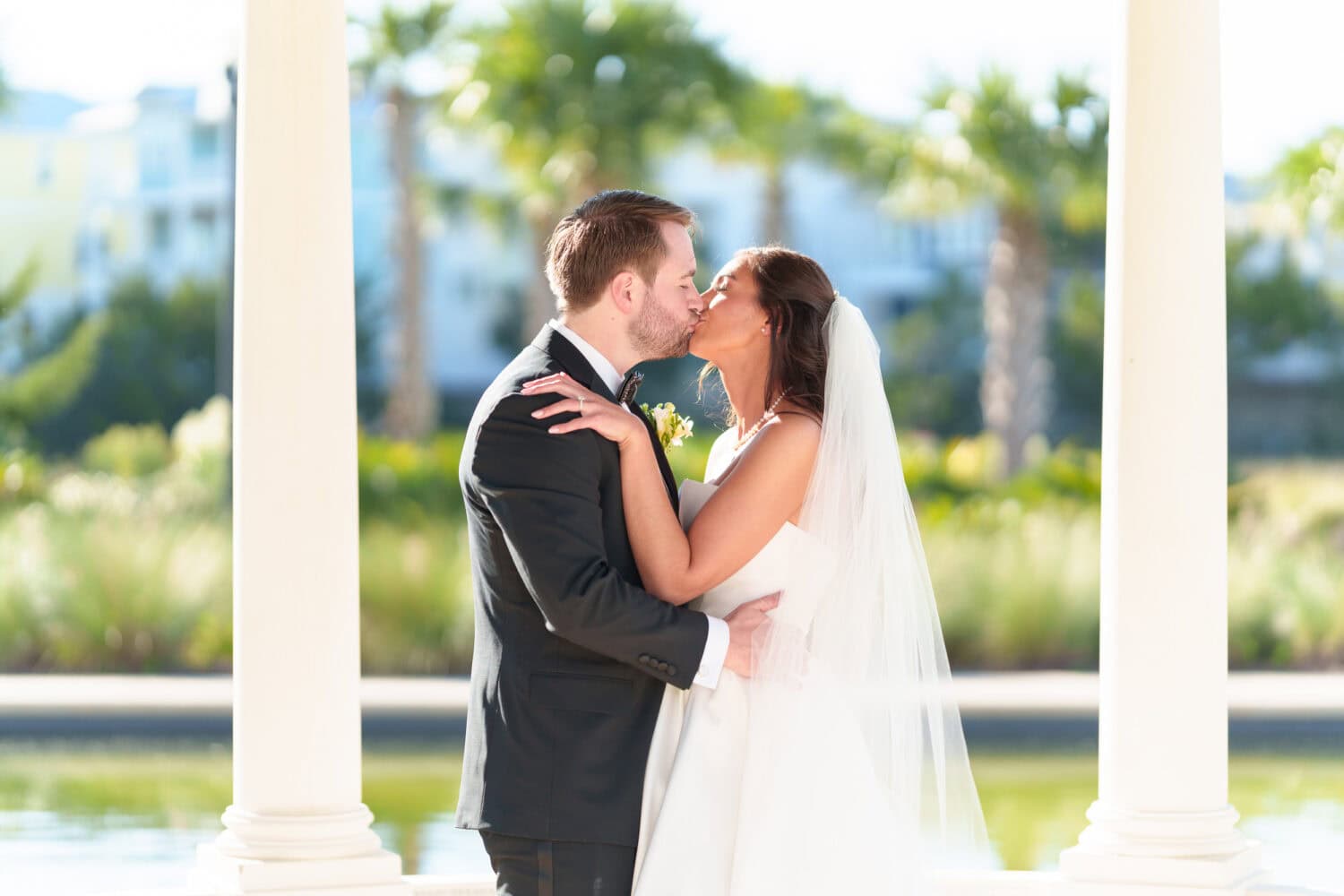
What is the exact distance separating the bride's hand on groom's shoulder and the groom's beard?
0.77 ft

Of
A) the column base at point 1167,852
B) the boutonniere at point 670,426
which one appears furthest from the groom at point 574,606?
the column base at point 1167,852

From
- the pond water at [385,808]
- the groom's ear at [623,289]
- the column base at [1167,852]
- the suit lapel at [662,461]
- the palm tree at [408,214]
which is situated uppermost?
the palm tree at [408,214]

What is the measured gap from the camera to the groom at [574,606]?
4836 mm

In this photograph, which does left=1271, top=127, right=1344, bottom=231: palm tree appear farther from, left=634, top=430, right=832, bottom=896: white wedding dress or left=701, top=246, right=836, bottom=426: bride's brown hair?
left=634, top=430, right=832, bottom=896: white wedding dress

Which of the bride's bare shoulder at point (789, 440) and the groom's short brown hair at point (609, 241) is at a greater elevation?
the groom's short brown hair at point (609, 241)

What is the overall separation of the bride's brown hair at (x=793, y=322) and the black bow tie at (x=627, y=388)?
0.67 metres

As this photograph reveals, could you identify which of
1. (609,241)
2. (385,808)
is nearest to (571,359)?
(609,241)

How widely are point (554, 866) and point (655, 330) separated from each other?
1.52 metres

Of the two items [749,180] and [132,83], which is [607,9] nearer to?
[749,180]

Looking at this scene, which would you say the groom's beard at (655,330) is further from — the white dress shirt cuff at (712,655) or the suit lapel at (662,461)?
the white dress shirt cuff at (712,655)

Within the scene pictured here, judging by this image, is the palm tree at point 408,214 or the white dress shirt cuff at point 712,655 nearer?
the white dress shirt cuff at point 712,655

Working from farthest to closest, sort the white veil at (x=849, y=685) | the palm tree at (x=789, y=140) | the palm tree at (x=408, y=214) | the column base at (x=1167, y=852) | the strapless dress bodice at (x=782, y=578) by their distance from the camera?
the palm tree at (x=789, y=140)
the palm tree at (x=408, y=214)
the column base at (x=1167, y=852)
the strapless dress bodice at (x=782, y=578)
the white veil at (x=849, y=685)

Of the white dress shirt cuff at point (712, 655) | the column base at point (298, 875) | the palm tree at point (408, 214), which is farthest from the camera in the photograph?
the palm tree at point (408, 214)

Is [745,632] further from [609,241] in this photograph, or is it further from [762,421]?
[609,241]
